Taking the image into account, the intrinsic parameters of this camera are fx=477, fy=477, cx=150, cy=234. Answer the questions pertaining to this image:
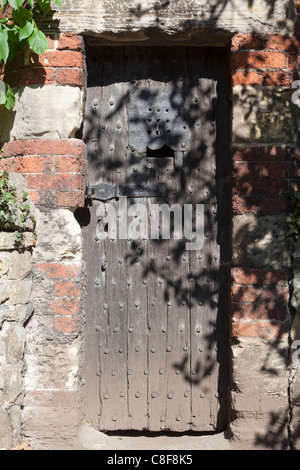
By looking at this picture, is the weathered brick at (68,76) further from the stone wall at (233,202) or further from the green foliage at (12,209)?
the green foliage at (12,209)

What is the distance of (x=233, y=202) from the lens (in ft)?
9.14

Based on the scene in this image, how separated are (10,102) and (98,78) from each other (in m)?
0.59

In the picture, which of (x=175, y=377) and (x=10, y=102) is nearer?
(x=10, y=102)

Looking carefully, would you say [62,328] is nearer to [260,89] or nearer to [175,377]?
[175,377]

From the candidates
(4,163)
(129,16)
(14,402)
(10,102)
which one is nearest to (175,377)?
(14,402)

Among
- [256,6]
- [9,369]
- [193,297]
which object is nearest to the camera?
[9,369]

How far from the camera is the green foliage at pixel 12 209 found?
251 cm

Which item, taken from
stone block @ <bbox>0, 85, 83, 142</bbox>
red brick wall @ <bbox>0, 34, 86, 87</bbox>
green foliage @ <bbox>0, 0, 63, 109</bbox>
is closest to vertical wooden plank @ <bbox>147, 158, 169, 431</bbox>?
stone block @ <bbox>0, 85, 83, 142</bbox>

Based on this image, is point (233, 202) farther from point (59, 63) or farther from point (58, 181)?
point (59, 63)

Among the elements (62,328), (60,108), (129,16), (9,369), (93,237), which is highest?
(129,16)

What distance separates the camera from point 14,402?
2664 mm

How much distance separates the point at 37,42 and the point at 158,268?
148 centimetres

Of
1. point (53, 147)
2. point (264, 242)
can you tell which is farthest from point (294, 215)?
point (53, 147)

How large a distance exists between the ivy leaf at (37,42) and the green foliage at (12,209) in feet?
2.29
